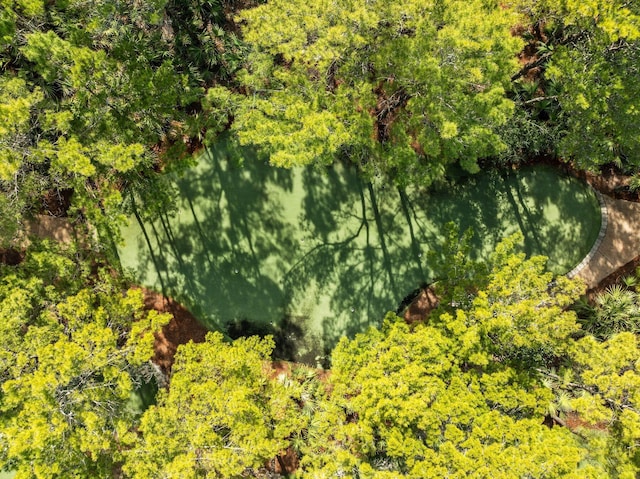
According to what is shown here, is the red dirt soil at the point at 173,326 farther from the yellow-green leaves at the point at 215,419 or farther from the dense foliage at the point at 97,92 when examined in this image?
the dense foliage at the point at 97,92

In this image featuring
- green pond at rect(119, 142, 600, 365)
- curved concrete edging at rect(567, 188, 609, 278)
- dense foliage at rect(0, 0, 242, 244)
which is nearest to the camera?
dense foliage at rect(0, 0, 242, 244)

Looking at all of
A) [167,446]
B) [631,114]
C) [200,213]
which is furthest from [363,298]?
[631,114]

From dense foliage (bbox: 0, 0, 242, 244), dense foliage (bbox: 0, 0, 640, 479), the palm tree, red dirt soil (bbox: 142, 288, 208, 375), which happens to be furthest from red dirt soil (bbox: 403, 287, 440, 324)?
dense foliage (bbox: 0, 0, 242, 244)

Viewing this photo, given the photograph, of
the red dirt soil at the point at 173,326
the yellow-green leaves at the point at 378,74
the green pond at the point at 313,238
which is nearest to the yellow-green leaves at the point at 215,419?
the red dirt soil at the point at 173,326

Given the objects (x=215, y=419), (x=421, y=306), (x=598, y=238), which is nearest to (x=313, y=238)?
(x=421, y=306)

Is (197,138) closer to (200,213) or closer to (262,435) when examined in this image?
(200,213)

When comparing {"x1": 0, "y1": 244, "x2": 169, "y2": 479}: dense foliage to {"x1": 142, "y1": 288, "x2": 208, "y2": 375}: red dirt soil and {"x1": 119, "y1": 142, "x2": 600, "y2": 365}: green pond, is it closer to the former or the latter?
{"x1": 142, "y1": 288, "x2": 208, "y2": 375}: red dirt soil
